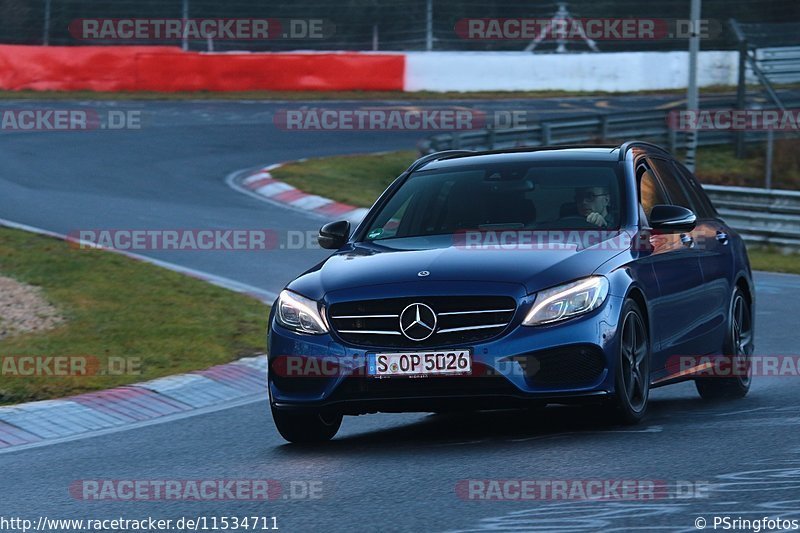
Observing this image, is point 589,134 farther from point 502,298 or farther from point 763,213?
point 502,298

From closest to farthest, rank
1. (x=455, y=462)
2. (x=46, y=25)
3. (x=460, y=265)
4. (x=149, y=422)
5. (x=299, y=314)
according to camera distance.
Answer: (x=455, y=462) → (x=460, y=265) → (x=299, y=314) → (x=149, y=422) → (x=46, y=25)

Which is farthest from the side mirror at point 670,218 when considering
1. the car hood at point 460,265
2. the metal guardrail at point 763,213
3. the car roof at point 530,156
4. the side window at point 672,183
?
the metal guardrail at point 763,213

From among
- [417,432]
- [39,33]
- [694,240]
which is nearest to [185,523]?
[417,432]

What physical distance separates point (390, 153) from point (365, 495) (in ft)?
73.0

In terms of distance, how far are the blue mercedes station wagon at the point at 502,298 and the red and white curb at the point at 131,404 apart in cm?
175

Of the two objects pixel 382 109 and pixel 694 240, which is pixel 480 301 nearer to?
pixel 694 240

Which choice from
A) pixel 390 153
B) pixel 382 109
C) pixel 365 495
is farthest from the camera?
pixel 382 109

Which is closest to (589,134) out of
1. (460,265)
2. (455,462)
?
(460,265)

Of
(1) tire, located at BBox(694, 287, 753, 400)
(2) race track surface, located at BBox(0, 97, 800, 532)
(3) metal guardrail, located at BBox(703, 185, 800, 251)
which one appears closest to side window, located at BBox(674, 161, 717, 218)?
(1) tire, located at BBox(694, 287, 753, 400)

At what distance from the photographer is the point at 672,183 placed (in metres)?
9.98

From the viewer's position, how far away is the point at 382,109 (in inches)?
1330

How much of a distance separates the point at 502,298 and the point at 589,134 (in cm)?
2210

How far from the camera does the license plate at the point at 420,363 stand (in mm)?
7582

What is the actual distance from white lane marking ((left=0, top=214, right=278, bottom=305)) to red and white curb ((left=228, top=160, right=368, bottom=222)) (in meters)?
4.89
